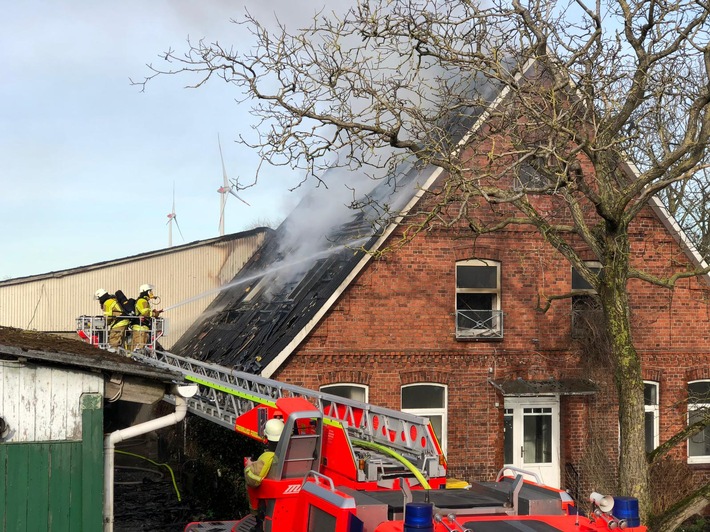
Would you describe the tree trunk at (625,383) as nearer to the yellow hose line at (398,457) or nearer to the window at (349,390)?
the yellow hose line at (398,457)

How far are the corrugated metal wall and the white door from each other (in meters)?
8.71

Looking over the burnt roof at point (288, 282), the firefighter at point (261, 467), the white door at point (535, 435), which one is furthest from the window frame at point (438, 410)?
the firefighter at point (261, 467)

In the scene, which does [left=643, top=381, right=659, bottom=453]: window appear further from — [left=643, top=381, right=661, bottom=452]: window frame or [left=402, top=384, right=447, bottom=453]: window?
[left=402, top=384, right=447, bottom=453]: window

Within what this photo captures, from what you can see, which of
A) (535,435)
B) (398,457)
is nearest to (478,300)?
(535,435)

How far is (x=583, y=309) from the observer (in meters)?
17.1

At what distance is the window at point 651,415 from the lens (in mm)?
17188

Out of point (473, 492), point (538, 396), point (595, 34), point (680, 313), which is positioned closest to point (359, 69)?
point (595, 34)

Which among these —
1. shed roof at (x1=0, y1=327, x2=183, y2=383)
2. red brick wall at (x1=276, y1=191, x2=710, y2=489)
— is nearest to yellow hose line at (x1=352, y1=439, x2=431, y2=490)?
shed roof at (x1=0, y1=327, x2=183, y2=383)

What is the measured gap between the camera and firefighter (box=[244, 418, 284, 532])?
8438 millimetres

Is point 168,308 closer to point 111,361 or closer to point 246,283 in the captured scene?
point 246,283

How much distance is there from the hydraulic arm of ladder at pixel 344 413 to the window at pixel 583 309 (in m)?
6.84

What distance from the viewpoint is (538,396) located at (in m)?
16.9

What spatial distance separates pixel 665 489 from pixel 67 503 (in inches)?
477

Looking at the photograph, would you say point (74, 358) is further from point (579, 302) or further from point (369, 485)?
point (579, 302)
